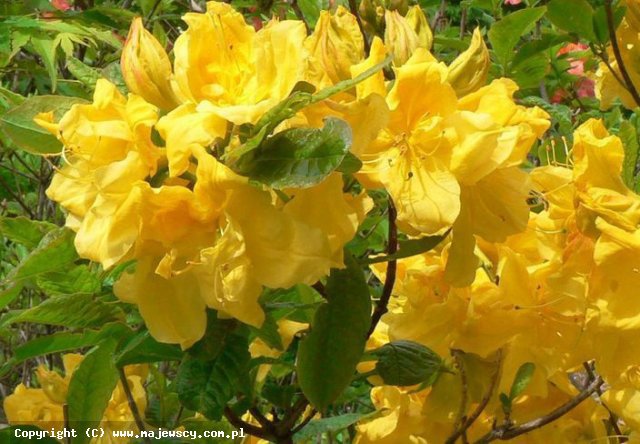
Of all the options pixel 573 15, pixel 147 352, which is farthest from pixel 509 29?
pixel 147 352

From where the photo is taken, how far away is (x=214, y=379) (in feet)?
2.72

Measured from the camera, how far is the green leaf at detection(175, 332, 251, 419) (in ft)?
2.70

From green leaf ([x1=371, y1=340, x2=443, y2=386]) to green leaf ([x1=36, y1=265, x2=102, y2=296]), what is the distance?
0.29 m

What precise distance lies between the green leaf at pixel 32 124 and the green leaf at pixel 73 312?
13 centimetres

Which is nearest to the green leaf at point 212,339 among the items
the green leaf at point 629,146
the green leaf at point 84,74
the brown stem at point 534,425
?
the green leaf at point 84,74

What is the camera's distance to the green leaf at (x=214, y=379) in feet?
2.70

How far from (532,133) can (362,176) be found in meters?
0.16

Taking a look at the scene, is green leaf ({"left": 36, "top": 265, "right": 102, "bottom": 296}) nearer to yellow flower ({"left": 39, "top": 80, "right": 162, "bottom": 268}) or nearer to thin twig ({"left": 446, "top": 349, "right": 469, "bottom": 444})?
yellow flower ({"left": 39, "top": 80, "right": 162, "bottom": 268})

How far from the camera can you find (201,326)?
76 cm

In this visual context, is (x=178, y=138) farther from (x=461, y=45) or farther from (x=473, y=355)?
(x=461, y=45)

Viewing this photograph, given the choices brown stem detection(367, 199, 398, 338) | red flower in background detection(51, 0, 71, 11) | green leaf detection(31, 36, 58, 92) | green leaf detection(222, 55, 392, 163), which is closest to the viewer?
green leaf detection(222, 55, 392, 163)

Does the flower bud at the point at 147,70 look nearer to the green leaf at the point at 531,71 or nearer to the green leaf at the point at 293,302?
the green leaf at the point at 293,302

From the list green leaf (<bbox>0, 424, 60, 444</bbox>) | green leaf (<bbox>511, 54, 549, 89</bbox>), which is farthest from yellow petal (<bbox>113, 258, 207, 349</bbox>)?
green leaf (<bbox>511, 54, 549, 89</bbox>)

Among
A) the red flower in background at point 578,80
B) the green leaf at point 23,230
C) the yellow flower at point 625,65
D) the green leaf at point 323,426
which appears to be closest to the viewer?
the green leaf at point 23,230
